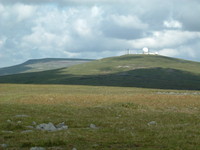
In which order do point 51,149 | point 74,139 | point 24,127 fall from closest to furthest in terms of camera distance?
point 51,149
point 74,139
point 24,127

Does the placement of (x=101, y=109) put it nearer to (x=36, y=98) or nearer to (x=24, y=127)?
(x=24, y=127)

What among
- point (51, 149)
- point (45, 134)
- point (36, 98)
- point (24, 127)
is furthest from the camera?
point (36, 98)

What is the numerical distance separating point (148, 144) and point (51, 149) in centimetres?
479

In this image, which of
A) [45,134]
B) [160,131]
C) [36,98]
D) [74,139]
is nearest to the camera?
[74,139]

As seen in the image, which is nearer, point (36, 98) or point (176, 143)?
point (176, 143)

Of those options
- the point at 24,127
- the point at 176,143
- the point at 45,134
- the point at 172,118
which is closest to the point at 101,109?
the point at 172,118

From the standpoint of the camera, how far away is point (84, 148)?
1677 cm

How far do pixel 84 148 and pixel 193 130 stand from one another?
889 centimetres

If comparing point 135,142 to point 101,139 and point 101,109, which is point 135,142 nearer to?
point 101,139

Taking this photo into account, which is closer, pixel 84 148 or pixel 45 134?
pixel 84 148

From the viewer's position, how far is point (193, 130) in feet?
74.6

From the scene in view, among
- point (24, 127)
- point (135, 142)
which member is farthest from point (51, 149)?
point (24, 127)

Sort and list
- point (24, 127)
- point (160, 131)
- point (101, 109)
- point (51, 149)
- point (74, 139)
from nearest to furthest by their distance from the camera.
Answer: point (51, 149) → point (74, 139) → point (160, 131) → point (24, 127) → point (101, 109)

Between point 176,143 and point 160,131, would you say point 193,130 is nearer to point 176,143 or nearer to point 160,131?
point 160,131
